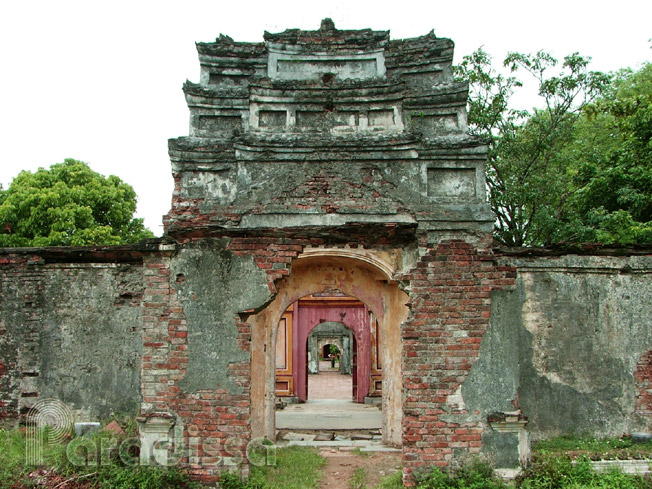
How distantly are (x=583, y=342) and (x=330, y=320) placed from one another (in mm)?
9126

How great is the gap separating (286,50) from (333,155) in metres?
2.21

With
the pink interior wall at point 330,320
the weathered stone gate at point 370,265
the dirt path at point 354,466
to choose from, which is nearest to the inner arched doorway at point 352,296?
the weathered stone gate at point 370,265

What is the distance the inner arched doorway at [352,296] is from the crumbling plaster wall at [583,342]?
1.90 meters

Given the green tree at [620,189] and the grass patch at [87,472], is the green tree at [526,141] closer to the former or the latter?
the green tree at [620,189]

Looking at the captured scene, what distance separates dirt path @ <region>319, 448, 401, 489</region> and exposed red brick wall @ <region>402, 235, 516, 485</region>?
1.02 metres

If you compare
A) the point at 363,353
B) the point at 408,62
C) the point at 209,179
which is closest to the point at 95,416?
the point at 209,179

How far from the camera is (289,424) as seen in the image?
1108cm

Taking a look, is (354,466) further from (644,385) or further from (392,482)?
(644,385)

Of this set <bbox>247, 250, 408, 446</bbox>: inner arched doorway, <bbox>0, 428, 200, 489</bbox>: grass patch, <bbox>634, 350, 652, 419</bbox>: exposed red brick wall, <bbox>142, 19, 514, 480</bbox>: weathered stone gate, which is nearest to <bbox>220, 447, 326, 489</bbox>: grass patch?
<bbox>142, 19, 514, 480</bbox>: weathered stone gate

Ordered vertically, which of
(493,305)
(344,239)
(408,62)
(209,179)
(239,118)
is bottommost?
(493,305)

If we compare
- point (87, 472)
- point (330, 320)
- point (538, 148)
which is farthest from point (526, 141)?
point (87, 472)

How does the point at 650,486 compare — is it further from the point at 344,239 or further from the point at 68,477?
the point at 68,477

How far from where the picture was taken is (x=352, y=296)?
8797 millimetres

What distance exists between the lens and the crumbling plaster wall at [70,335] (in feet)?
28.1
